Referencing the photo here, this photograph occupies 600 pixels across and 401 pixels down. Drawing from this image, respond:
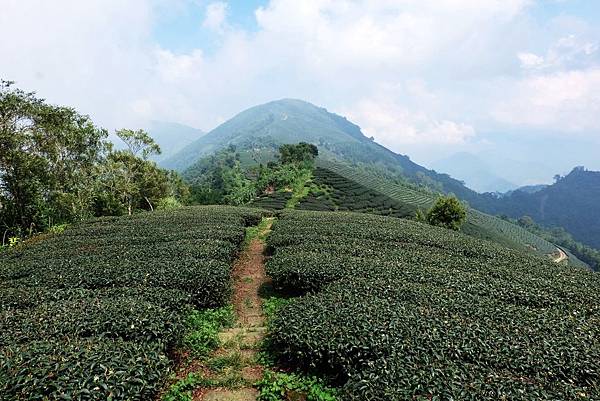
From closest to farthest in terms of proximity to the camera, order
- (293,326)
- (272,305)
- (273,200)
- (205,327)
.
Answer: (293,326)
(205,327)
(272,305)
(273,200)

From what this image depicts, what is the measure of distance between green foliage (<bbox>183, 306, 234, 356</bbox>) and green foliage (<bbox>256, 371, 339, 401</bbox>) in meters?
2.05

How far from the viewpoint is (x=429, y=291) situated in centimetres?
1042

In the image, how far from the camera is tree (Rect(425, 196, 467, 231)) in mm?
35031

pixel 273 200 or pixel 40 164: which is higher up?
pixel 40 164

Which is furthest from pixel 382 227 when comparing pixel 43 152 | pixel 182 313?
pixel 43 152

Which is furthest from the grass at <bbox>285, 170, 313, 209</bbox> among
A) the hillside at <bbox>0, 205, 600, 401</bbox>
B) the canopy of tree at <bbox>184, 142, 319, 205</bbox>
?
the hillside at <bbox>0, 205, 600, 401</bbox>

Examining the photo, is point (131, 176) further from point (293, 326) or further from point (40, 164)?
point (293, 326)

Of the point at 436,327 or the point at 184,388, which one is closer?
the point at 184,388

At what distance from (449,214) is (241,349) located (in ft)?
101

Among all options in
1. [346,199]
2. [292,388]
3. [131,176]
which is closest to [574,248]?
[346,199]

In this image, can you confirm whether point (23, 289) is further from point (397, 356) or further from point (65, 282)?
point (397, 356)

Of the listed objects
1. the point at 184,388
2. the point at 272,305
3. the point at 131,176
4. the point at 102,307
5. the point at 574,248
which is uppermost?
the point at 131,176

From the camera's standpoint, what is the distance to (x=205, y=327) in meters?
9.96

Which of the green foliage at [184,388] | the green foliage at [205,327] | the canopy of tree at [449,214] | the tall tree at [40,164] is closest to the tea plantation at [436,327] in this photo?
the green foliage at [205,327]
